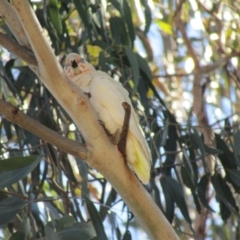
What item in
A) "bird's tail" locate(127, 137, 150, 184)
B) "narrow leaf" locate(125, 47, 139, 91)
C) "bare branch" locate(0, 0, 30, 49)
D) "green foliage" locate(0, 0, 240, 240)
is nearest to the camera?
"bare branch" locate(0, 0, 30, 49)

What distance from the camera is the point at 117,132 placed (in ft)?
6.55

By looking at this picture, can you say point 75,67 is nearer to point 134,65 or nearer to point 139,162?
point 134,65

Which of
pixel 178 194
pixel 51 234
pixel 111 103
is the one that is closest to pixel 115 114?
pixel 111 103

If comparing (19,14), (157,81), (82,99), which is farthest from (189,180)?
(157,81)

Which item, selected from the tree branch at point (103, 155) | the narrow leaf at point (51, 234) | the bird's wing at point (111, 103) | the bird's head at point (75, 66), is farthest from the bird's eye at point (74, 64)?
the narrow leaf at point (51, 234)

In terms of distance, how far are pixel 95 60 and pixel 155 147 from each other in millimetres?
747

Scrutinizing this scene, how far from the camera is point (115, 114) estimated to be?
6.59 feet

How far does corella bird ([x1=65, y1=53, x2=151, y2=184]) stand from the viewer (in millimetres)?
1946

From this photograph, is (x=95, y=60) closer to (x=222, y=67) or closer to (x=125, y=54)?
(x=125, y=54)

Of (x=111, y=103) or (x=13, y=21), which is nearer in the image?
(x=13, y=21)

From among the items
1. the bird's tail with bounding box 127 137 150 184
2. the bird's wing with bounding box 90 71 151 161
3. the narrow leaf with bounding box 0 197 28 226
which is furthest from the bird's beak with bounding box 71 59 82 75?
the narrow leaf with bounding box 0 197 28 226

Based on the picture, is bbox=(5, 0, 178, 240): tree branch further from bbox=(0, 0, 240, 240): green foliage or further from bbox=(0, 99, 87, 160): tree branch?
bbox=(0, 0, 240, 240): green foliage

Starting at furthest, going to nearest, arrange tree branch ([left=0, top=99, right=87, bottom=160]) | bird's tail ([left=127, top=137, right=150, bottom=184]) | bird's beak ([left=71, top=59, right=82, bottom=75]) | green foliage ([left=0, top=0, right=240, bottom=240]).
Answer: bird's beak ([left=71, top=59, right=82, bottom=75]) < green foliage ([left=0, top=0, right=240, bottom=240]) < bird's tail ([left=127, top=137, right=150, bottom=184]) < tree branch ([left=0, top=99, right=87, bottom=160])

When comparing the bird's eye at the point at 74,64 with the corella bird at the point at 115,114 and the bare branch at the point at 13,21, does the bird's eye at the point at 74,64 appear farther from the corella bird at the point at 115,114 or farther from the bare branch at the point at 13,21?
the bare branch at the point at 13,21
